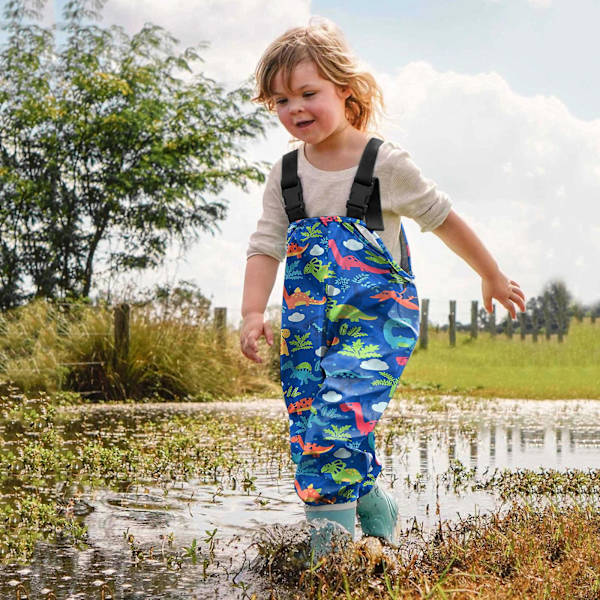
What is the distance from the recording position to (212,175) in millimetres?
20656

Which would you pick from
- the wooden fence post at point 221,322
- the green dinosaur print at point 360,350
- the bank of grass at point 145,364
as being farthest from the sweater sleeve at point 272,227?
the wooden fence post at point 221,322

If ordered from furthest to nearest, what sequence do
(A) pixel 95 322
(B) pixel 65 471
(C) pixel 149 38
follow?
(C) pixel 149 38 < (A) pixel 95 322 < (B) pixel 65 471

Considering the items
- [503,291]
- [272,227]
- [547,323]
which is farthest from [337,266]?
[547,323]

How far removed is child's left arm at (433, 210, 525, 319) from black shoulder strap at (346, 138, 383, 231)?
321 mm

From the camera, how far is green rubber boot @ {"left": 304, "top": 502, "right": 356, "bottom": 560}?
2.91 m

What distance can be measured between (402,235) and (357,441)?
901 millimetres

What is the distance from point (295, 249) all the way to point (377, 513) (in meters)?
1.03

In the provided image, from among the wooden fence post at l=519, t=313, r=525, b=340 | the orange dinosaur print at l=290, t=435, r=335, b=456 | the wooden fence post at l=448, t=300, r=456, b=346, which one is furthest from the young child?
the wooden fence post at l=519, t=313, r=525, b=340

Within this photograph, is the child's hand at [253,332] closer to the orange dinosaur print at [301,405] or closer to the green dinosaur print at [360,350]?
the orange dinosaur print at [301,405]

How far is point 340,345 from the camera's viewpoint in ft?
10.1

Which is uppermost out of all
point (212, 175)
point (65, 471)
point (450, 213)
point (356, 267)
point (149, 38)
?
point (149, 38)

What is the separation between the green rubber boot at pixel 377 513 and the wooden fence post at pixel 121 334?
7.76 metres

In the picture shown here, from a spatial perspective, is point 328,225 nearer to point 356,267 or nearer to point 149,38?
point 356,267

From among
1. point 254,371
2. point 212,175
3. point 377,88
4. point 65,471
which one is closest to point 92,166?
point 212,175
